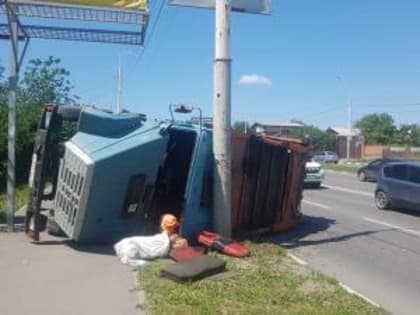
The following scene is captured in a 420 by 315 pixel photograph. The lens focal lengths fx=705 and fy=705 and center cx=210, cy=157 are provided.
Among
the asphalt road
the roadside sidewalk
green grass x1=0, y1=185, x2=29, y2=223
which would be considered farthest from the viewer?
green grass x1=0, y1=185, x2=29, y2=223

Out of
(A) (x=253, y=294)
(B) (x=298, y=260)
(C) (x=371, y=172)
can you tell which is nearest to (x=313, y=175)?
(C) (x=371, y=172)

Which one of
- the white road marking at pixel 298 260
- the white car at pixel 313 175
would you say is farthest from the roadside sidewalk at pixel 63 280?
A: the white car at pixel 313 175

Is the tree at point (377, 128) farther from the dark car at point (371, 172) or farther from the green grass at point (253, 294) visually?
the green grass at point (253, 294)

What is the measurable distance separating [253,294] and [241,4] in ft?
21.9

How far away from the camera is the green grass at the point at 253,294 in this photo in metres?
7.66

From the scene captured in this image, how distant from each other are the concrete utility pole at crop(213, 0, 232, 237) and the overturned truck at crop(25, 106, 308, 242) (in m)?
0.24

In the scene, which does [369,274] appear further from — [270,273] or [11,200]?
[11,200]

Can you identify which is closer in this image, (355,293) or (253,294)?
(253,294)

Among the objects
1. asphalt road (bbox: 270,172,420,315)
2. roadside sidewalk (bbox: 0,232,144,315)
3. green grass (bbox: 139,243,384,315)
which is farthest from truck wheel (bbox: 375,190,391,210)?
roadside sidewalk (bbox: 0,232,144,315)

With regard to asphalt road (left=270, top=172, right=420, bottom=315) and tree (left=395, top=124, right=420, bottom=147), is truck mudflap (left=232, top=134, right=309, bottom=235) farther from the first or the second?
tree (left=395, top=124, right=420, bottom=147)

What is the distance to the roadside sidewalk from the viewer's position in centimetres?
741

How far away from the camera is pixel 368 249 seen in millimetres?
13289

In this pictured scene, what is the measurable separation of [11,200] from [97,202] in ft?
8.86

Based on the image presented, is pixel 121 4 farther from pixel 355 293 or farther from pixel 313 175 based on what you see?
pixel 313 175
